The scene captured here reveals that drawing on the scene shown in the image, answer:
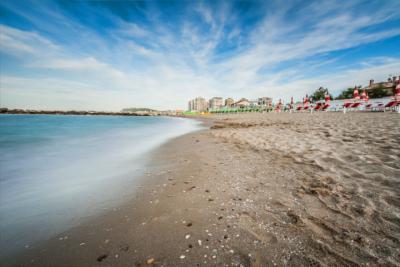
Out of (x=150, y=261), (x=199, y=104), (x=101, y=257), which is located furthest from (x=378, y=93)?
(x=199, y=104)

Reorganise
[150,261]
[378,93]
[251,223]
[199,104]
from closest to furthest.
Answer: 1. [150,261]
2. [251,223]
3. [378,93]
4. [199,104]

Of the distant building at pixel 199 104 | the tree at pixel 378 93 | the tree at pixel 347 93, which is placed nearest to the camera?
the tree at pixel 378 93

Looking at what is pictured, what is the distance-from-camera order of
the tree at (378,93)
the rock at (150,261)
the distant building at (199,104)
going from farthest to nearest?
the distant building at (199,104)
the tree at (378,93)
the rock at (150,261)

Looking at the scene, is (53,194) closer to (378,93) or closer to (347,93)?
(378,93)

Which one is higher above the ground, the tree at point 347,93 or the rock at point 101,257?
the tree at point 347,93

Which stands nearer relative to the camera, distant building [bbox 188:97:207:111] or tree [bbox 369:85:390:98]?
tree [bbox 369:85:390:98]

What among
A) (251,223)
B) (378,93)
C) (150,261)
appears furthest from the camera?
Answer: (378,93)

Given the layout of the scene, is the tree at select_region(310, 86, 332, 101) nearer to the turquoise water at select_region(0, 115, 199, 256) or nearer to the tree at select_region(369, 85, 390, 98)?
the tree at select_region(369, 85, 390, 98)

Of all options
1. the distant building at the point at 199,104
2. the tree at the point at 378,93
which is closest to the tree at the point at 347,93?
the tree at the point at 378,93

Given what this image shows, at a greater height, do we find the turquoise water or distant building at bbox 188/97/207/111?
distant building at bbox 188/97/207/111

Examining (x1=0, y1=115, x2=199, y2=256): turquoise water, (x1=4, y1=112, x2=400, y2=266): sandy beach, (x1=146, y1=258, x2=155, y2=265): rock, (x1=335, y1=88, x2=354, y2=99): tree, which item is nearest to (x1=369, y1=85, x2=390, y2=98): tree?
(x1=335, y1=88, x2=354, y2=99): tree

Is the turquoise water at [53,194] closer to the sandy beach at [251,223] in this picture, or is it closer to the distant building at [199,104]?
the sandy beach at [251,223]

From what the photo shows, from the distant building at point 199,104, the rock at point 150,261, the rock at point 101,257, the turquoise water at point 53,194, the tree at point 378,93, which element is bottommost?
the turquoise water at point 53,194

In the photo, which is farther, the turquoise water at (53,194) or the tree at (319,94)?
the tree at (319,94)
